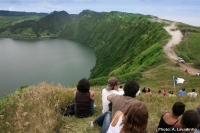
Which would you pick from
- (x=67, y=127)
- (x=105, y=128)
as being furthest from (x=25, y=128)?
(x=105, y=128)

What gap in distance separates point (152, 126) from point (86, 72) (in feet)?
231

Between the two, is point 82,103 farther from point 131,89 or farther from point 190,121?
point 190,121

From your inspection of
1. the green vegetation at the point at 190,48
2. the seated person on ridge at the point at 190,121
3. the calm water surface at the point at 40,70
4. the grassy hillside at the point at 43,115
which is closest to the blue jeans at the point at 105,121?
the grassy hillside at the point at 43,115

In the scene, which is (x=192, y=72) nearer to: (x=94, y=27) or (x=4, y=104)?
(x=4, y=104)

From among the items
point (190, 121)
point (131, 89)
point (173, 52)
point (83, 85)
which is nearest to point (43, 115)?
A: point (83, 85)

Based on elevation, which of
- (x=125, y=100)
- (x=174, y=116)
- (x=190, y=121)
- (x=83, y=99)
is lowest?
(x=83, y=99)

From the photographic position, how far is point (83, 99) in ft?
23.8

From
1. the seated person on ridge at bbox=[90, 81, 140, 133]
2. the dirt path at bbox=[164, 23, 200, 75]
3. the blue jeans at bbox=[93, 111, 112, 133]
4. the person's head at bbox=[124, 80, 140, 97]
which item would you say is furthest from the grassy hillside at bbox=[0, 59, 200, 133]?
the dirt path at bbox=[164, 23, 200, 75]

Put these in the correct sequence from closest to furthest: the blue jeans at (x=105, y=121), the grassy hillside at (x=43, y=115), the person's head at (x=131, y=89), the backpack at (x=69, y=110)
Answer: the person's head at (x=131, y=89) → the blue jeans at (x=105, y=121) → the grassy hillside at (x=43, y=115) → the backpack at (x=69, y=110)

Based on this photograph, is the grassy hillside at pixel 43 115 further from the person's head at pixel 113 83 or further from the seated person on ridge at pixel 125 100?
the person's head at pixel 113 83

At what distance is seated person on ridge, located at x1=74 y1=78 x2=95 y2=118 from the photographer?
718 cm

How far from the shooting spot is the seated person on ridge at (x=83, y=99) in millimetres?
7180

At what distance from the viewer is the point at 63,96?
8297 millimetres

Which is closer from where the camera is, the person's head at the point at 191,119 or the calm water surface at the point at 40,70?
the person's head at the point at 191,119
